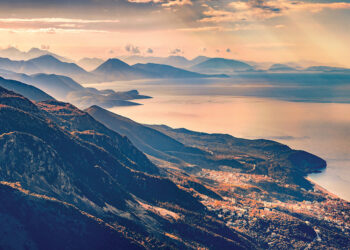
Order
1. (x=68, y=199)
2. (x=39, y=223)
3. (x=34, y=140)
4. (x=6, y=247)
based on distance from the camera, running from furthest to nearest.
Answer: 1. (x=34, y=140)
2. (x=68, y=199)
3. (x=39, y=223)
4. (x=6, y=247)

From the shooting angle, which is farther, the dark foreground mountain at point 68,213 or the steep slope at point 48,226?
the dark foreground mountain at point 68,213

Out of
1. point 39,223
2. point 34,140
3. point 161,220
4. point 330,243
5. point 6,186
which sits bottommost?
point 330,243

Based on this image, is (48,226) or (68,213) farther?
(68,213)

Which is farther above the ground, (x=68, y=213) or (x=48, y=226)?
(x=68, y=213)

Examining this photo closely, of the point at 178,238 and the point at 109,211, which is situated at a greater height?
the point at 109,211

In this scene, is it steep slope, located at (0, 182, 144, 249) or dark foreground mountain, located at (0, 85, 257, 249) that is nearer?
steep slope, located at (0, 182, 144, 249)

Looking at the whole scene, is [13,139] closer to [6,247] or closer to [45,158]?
[45,158]

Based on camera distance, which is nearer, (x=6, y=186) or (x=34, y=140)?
(x=6, y=186)

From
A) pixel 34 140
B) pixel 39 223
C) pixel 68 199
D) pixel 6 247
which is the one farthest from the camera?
pixel 34 140

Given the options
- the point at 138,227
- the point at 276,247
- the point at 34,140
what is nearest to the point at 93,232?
the point at 138,227
